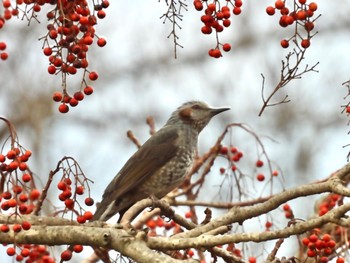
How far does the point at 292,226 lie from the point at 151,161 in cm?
290

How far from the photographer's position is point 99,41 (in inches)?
175

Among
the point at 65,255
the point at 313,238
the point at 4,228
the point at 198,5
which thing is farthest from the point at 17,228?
the point at 313,238

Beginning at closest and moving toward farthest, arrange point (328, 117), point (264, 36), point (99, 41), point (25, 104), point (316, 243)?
point (99, 41) → point (316, 243) → point (25, 104) → point (328, 117) → point (264, 36)

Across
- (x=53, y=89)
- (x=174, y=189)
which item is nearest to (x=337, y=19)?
(x=53, y=89)

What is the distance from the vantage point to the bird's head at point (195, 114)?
296 inches

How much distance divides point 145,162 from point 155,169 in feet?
0.43

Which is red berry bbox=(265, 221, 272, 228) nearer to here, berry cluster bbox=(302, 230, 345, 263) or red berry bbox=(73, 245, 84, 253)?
berry cluster bbox=(302, 230, 345, 263)

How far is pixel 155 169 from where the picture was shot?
6773 mm

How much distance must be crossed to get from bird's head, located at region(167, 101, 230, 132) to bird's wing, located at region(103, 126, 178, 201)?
0.27 metres

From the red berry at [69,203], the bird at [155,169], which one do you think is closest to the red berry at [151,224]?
the bird at [155,169]

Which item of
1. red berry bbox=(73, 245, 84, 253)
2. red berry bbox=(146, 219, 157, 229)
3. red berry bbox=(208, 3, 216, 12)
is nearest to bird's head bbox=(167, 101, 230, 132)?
red berry bbox=(146, 219, 157, 229)

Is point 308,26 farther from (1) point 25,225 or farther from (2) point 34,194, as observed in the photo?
(2) point 34,194

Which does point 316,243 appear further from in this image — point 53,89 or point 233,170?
point 53,89

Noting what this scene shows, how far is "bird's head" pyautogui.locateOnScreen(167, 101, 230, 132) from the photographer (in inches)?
296
